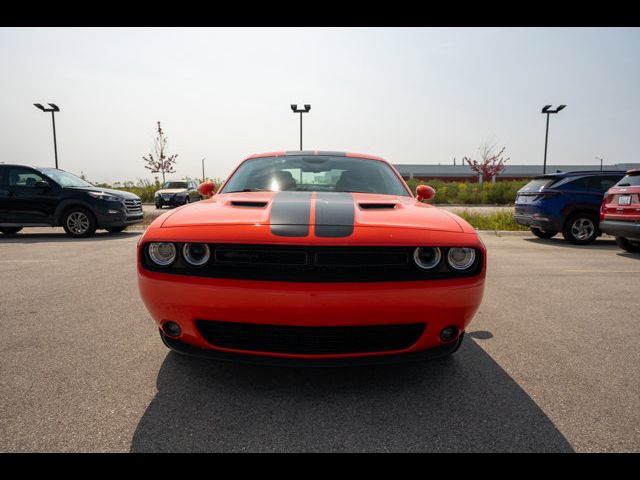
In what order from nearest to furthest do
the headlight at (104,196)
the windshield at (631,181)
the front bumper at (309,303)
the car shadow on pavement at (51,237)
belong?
the front bumper at (309,303), the windshield at (631,181), the car shadow on pavement at (51,237), the headlight at (104,196)

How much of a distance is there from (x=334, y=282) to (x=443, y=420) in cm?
85

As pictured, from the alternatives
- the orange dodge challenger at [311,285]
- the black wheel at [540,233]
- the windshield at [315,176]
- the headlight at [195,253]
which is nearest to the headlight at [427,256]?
the orange dodge challenger at [311,285]

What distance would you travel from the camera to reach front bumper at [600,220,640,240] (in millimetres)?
6805

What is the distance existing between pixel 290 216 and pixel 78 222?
8.62 meters

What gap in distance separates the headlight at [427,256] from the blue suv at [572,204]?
794cm

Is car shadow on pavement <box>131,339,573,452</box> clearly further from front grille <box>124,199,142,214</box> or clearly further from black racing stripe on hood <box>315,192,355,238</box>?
front grille <box>124,199,142,214</box>

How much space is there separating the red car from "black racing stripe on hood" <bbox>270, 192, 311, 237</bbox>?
6.78 m

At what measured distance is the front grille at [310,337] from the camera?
1.99 metres

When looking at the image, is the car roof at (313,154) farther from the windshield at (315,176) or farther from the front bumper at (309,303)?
the front bumper at (309,303)

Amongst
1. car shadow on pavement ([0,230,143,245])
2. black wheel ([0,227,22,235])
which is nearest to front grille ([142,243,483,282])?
car shadow on pavement ([0,230,143,245])

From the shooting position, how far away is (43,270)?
17.5 ft
